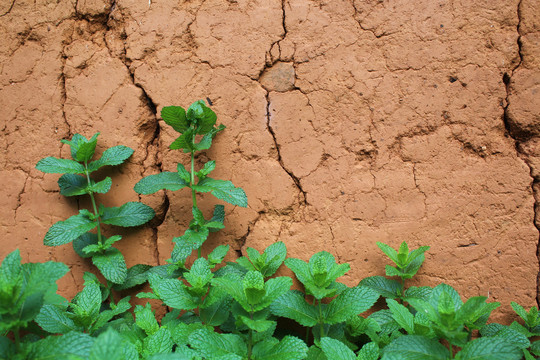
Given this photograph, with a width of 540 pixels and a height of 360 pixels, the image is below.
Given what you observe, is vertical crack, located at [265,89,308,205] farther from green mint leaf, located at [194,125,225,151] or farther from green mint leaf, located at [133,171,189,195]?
green mint leaf, located at [133,171,189,195]

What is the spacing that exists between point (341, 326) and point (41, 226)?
190cm

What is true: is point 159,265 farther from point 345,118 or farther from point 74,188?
point 345,118

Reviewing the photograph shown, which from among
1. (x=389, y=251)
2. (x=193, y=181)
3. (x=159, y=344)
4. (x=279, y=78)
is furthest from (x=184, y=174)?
(x=389, y=251)

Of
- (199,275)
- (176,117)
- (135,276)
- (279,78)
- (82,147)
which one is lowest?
(135,276)

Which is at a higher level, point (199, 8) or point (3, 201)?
point (199, 8)

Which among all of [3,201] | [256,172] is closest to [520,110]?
[256,172]

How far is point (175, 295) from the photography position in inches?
79.0

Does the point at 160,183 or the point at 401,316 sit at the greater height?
the point at 160,183

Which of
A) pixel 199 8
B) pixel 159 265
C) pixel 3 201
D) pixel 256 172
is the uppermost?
pixel 199 8

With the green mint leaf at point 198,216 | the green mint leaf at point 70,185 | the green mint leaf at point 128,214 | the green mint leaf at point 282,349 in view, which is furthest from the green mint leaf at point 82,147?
the green mint leaf at point 282,349

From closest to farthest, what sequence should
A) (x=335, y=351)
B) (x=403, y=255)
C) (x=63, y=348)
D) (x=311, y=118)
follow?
(x=63, y=348) < (x=335, y=351) < (x=403, y=255) < (x=311, y=118)

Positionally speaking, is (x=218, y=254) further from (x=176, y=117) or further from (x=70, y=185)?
(x=70, y=185)

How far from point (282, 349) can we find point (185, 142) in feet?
3.89

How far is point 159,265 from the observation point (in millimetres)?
2492
